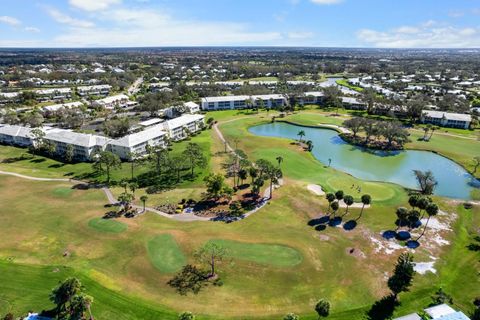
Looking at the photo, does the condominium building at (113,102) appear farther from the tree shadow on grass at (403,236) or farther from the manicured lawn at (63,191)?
the tree shadow on grass at (403,236)

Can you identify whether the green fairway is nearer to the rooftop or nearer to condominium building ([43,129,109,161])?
condominium building ([43,129,109,161])

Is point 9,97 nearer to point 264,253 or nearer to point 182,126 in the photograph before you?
point 182,126

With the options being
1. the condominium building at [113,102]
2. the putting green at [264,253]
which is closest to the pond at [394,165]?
the putting green at [264,253]

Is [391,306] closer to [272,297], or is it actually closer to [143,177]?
[272,297]

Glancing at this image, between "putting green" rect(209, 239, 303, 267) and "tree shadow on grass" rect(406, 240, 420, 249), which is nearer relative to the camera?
"putting green" rect(209, 239, 303, 267)

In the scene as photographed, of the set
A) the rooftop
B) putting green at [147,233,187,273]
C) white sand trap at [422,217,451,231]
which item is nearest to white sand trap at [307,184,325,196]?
white sand trap at [422,217,451,231]

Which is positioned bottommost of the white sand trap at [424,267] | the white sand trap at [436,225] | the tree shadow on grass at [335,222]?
the white sand trap at [424,267]

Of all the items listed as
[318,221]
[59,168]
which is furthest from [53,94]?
[318,221]
